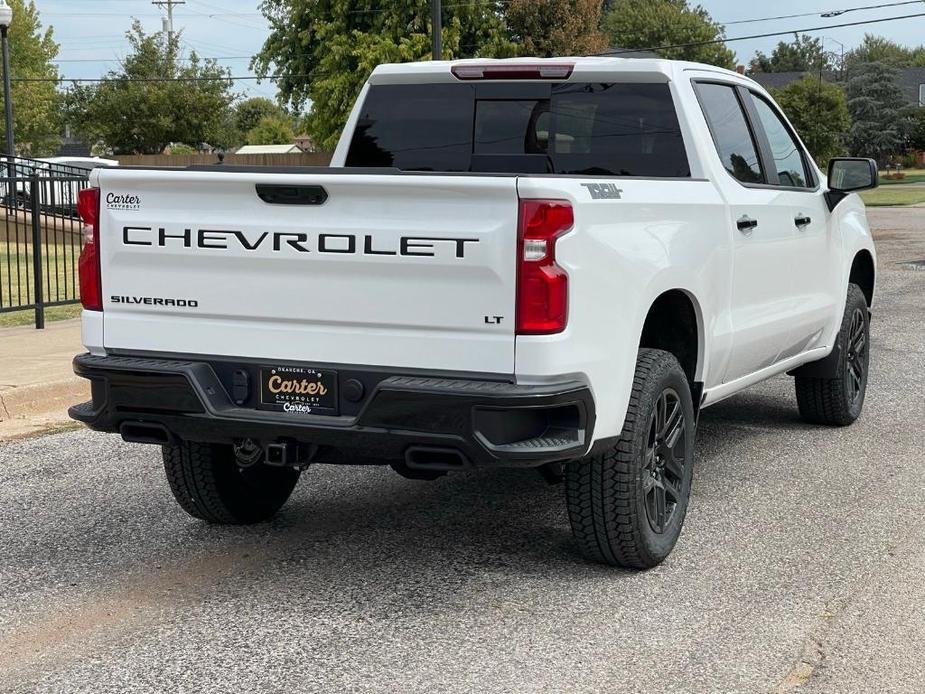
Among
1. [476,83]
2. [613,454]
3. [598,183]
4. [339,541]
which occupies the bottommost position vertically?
[339,541]

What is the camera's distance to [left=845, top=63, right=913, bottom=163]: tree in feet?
254

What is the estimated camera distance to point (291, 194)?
4.74m

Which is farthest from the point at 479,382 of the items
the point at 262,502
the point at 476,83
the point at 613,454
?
the point at 476,83

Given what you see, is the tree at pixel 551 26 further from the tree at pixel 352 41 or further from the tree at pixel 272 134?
the tree at pixel 272 134

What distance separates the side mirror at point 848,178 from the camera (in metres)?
7.37

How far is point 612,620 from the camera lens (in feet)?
15.4

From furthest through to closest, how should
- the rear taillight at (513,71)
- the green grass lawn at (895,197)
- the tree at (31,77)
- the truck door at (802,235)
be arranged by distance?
1. the tree at (31,77)
2. the green grass lawn at (895,197)
3. the truck door at (802,235)
4. the rear taillight at (513,71)

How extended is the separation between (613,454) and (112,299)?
2.02 meters

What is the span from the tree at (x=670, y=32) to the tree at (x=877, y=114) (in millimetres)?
8058

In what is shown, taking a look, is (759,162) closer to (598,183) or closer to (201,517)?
(598,183)

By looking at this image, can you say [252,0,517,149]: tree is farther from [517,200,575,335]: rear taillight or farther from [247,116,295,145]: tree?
[247,116,295,145]: tree

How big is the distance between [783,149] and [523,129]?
1.56m

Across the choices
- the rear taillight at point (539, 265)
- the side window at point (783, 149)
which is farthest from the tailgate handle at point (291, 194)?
the side window at point (783, 149)

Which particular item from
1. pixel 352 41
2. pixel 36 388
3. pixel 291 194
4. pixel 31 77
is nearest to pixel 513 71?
pixel 291 194
